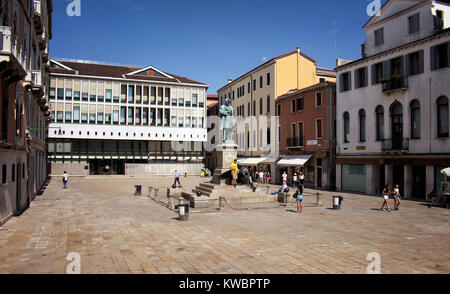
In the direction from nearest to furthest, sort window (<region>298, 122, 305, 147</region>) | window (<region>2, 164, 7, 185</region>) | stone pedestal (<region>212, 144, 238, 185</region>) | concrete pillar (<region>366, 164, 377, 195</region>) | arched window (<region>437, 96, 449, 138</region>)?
window (<region>2, 164, 7, 185</region>), arched window (<region>437, 96, 449, 138</region>), stone pedestal (<region>212, 144, 238, 185</region>), concrete pillar (<region>366, 164, 377, 195</region>), window (<region>298, 122, 305, 147</region>)

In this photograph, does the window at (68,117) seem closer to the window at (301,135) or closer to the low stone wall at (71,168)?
the low stone wall at (71,168)

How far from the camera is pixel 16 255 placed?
9562 millimetres

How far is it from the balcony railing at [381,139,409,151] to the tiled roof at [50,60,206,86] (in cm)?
4345

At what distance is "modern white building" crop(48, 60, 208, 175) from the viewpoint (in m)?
57.2

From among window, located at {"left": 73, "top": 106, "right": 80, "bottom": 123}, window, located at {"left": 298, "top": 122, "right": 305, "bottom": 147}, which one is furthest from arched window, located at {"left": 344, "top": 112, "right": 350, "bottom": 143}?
window, located at {"left": 73, "top": 106, "right": 80, "bottom": 123}

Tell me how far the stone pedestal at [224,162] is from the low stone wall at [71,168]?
39985 mm

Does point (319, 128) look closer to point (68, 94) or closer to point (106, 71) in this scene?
point (68, 94)

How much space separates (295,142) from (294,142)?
0.66 feet

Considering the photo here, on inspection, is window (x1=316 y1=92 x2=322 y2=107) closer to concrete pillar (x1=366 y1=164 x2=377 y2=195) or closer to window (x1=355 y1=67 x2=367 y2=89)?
window (x1=355 y1=67 x2=367 y2=89)

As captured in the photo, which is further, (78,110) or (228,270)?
(78,110)

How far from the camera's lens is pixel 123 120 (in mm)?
60438
